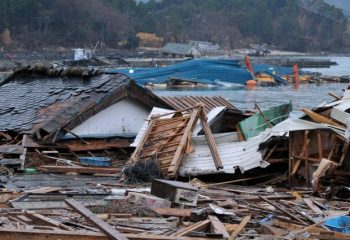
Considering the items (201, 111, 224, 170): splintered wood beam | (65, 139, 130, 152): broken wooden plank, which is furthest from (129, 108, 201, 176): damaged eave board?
(65, 139, 130, 152): broken wooden plank

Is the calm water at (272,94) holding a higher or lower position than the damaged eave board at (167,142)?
lower

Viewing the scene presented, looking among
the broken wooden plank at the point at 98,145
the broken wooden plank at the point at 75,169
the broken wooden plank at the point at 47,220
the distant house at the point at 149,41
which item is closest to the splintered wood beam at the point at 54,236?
the broken wooden plank at the point at 47,220

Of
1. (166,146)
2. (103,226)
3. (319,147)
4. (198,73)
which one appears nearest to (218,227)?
(103,226)

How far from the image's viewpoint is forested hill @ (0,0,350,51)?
109875 mm

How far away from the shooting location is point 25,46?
111125mm

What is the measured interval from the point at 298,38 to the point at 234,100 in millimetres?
148386

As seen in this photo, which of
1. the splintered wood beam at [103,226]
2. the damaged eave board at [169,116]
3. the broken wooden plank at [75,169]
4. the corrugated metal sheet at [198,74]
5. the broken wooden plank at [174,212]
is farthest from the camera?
the corrugated metal sheet at [198,74]

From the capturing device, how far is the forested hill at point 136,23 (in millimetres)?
109875

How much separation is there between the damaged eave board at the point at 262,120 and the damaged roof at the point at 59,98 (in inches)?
115

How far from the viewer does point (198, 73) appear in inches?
2736

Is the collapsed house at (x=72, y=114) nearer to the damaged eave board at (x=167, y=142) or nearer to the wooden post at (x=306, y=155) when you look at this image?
the damaged eave board at (x=167, y=142)

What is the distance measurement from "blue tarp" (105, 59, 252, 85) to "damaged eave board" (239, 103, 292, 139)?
1987 inches

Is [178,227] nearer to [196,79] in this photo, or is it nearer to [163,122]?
[163,122]

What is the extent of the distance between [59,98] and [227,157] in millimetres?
5152
